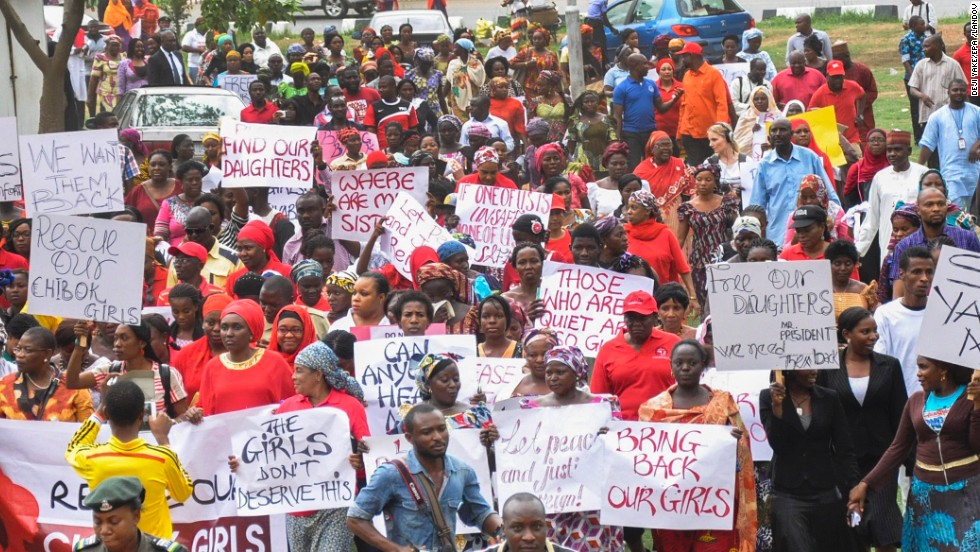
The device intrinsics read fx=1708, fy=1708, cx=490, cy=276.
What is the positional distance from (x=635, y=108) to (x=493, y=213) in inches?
238

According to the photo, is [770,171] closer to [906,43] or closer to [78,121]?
[906,43]

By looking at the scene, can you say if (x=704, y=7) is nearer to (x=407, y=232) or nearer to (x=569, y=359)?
(x=407, y=232)

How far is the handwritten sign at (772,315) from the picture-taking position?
862cm

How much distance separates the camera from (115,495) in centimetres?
705

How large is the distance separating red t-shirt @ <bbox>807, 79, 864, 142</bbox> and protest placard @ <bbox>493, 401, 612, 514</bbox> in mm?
10791

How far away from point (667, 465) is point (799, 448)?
2.21 feet

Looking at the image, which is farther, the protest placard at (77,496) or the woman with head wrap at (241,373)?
the woman with head wrap at (241,373)

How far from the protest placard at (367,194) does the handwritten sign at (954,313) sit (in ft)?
19.6

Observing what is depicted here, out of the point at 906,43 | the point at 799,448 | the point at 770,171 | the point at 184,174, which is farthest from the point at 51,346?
the point at 906,43

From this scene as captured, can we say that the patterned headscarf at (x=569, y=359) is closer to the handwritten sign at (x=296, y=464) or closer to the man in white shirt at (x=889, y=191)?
the handwritten sign at (x=296, y=464)

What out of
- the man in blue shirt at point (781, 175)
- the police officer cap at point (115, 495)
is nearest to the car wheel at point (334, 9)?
the man in blue shirt at point (781, 175)

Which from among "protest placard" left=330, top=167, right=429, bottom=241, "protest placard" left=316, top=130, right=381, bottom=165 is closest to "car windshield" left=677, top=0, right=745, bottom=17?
"protest placard" left=316, top=130, right=381, bottom=165

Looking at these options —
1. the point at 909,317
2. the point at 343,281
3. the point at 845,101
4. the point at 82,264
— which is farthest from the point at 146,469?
the point at 845,101

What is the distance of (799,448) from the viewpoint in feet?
28.1
